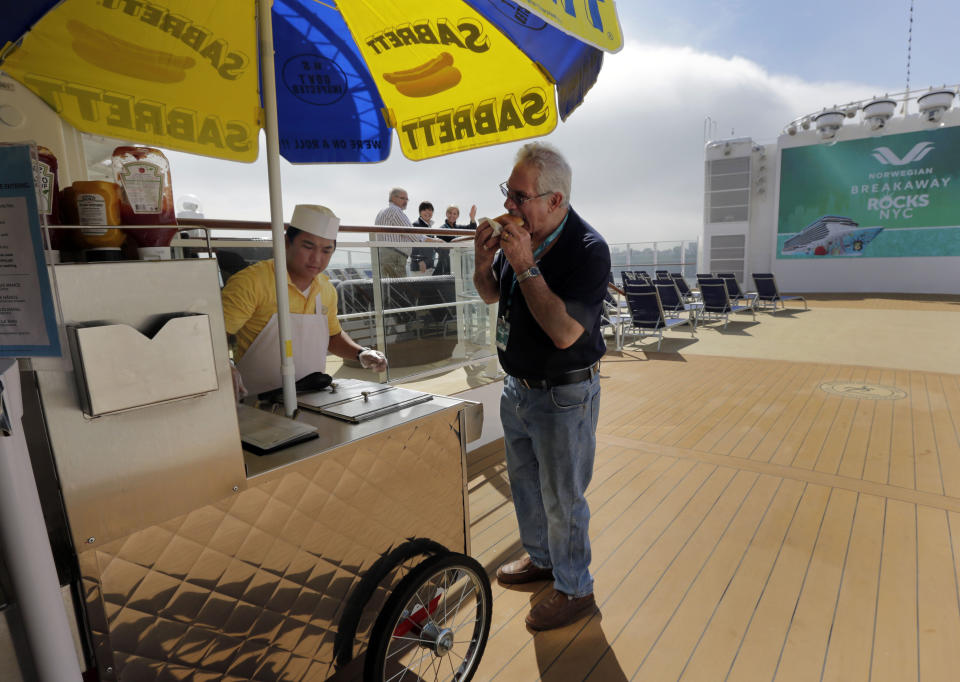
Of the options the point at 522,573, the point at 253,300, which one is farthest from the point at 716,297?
the point at 253,300

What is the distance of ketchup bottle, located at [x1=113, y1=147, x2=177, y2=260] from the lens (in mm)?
890

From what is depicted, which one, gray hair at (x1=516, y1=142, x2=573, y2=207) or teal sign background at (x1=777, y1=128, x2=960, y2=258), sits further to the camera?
teal sign background at (x1=777, y1=128, x2=960, y2=258)

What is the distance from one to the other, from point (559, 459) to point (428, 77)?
4.96 ft

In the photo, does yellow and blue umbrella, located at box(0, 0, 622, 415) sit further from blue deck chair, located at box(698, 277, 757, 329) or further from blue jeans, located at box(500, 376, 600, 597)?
blue deck chair, located at box(698, 277, 757, 329)

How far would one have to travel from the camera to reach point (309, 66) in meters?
2.06

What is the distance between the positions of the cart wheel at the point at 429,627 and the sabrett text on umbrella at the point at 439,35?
1653 mm

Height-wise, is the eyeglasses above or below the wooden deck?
above

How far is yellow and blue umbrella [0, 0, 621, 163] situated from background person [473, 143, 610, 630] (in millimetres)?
353

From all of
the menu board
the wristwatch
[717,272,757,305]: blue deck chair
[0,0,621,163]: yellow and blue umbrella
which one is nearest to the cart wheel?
the wristwatch

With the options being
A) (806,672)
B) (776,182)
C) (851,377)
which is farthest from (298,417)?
(776,182)

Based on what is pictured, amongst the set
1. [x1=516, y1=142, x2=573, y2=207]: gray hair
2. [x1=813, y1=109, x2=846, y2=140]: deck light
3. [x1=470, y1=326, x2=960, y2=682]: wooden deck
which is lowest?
[x1=470, y1=326, x2=960, y2=682]: wooden deck

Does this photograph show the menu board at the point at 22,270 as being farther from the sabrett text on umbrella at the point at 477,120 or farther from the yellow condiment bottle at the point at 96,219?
the sabrett text on umbrella at the point at 477,120

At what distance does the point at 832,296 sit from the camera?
49.3ft

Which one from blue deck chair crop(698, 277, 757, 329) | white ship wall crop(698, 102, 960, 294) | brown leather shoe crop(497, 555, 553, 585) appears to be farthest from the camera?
white ship wall crop(698, 102, 960, 294)
